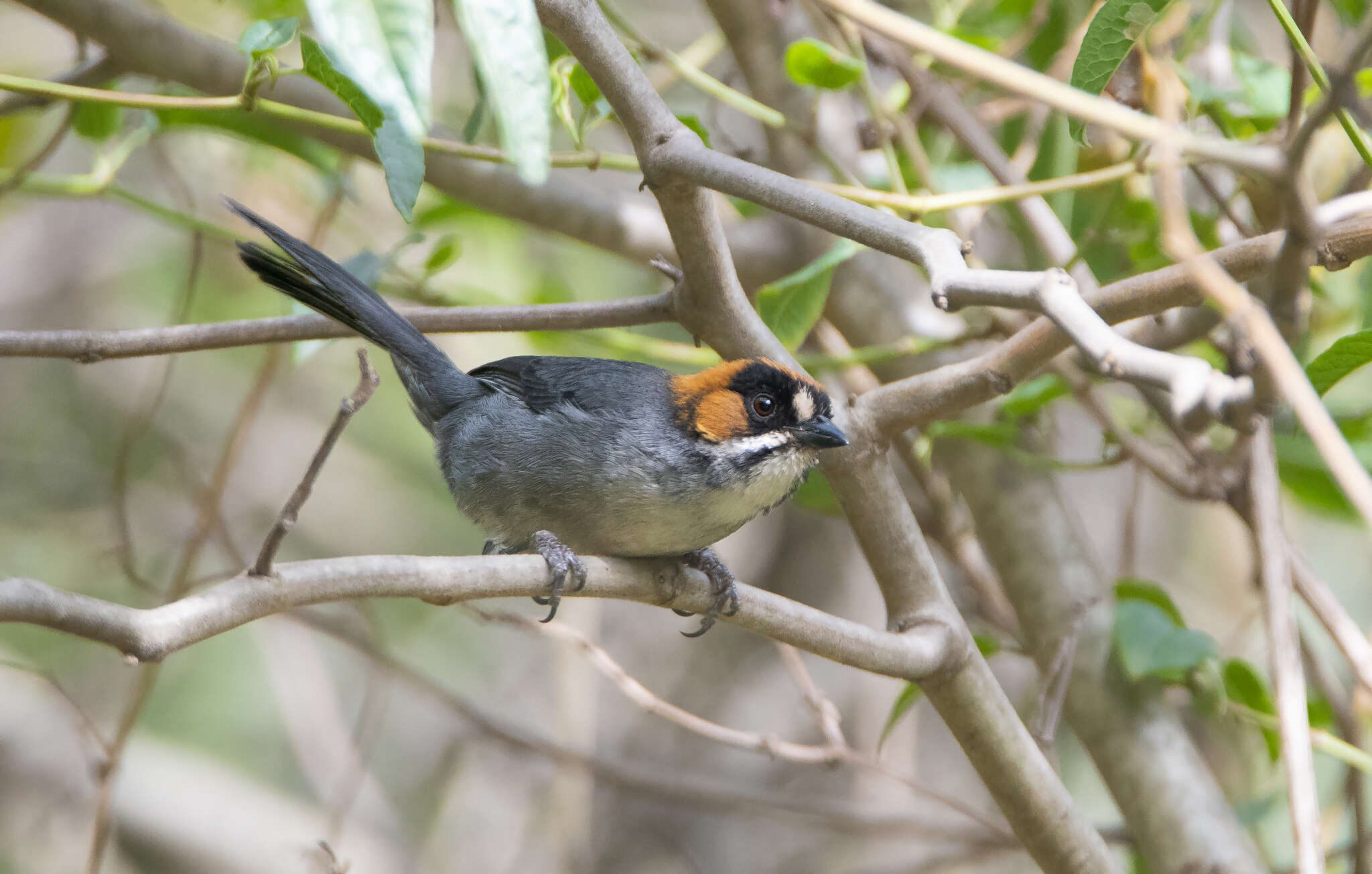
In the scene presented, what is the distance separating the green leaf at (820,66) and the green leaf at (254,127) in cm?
160

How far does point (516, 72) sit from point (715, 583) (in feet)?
5.80

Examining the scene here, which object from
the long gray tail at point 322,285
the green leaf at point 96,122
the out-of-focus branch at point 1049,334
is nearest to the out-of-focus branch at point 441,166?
the green leaf at point 96,122

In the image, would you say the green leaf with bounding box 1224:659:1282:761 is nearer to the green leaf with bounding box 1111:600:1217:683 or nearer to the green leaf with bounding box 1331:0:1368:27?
the green leaf with bounding box 1111:600:1217:683

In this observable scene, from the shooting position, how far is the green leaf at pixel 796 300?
2.88m

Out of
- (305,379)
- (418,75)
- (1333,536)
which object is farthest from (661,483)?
(1333,536)

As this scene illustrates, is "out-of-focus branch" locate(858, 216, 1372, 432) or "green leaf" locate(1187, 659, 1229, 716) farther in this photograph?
"green leaf" locate(1187, 659, 1229, 716)

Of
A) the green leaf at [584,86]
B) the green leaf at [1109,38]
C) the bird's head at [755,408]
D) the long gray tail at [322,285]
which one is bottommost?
the bird's head at [755,408]

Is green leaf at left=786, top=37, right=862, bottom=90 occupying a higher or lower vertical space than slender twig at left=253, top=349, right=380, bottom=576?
higher

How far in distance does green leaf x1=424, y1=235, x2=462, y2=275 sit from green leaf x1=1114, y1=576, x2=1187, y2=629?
7.80 feet

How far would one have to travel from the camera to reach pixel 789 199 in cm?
210

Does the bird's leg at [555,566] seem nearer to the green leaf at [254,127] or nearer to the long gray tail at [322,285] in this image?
the long gray tail at [322,285]

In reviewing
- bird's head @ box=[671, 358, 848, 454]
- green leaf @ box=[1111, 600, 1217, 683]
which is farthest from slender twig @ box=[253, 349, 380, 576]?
green leaf @ box=[1111, 600, 1217, 683]

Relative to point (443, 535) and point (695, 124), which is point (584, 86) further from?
point (443, 535)

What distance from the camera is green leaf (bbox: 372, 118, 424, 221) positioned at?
2160 mm
